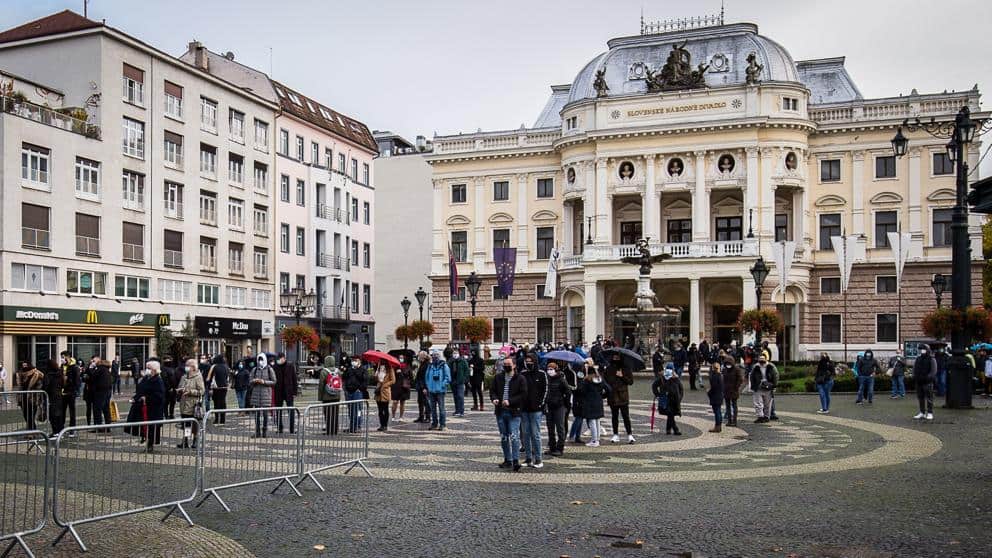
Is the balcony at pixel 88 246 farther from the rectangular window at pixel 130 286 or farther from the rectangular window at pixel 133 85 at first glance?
the rectangular window at pixel 133 85

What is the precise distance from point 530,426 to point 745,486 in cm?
359

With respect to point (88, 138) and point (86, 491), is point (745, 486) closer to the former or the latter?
point (86, 491)

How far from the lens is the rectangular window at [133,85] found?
47750 mm

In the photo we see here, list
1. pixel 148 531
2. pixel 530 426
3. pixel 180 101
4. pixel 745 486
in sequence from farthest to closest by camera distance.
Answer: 1. pixel 180 101
2. pixel 530 426
3. pixel 745 486
4. pixel 148 531

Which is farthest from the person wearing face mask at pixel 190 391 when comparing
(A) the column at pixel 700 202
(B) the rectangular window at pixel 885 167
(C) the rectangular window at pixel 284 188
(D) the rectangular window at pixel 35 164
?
(B) the rectangular window at pixel 885 167

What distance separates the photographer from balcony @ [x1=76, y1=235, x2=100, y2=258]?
44.5m

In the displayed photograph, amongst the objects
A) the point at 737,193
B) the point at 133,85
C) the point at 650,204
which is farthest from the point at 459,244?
the point at 133,85

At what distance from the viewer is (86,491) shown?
9.90 m

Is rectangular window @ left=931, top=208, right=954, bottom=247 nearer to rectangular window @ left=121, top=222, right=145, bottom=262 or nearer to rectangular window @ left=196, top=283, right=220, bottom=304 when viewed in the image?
rectangular window @ left=196, top=283, right=220, bottom=304

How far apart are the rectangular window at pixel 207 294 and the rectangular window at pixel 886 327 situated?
39842mm

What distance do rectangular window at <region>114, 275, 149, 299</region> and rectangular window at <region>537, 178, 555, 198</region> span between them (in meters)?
28.5

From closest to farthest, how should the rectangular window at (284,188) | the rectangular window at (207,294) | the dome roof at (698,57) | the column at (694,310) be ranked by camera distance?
1. the rectangular window at (207,294)
2. the column at (694,310)
3. the dome roof at (698,57)
4. the rectangular window at (284,188)

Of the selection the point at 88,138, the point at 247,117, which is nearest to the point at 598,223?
the point at 247,117

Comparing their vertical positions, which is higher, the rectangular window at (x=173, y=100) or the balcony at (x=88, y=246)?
the rectangular window at (x=173, y=100)
